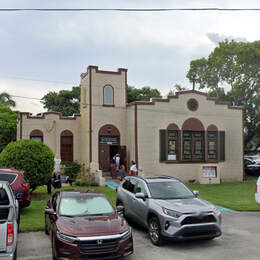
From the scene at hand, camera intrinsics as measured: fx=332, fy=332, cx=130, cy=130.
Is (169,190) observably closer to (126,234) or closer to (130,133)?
(126,234)

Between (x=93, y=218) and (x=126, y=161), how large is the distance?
16.9 m

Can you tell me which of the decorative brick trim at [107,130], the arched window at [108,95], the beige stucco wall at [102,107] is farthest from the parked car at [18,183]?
the arched window at [108,95]

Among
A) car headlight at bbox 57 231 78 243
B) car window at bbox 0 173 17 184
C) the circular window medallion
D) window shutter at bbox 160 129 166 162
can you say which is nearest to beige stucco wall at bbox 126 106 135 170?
window shutter at bbox 160 129 166 162

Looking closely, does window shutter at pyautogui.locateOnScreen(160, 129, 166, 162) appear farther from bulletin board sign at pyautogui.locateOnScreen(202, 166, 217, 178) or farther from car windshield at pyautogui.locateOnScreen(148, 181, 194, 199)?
car windshield at pyautogui.locateOnScreen(148, 181, 194, 199)

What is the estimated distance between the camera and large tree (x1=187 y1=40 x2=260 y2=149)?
32.8m

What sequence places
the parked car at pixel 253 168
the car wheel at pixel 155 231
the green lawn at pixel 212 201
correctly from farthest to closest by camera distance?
the parked car at pixel 253 168 → the green lawn at pixel 212 201 → the car wheel at pixel 155 231

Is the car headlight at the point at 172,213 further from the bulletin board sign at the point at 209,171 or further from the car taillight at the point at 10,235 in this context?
the bulletin board sign at the point at 209,171

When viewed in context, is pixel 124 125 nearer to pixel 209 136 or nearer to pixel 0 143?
pixel 209 136

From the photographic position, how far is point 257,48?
32.3 meters

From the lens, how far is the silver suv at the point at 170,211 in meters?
8.30

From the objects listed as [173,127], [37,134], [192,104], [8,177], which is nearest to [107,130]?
[173,127]

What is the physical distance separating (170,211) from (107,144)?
16.3 meters

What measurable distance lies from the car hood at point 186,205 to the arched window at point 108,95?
636 inches

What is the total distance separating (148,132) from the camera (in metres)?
23.8
